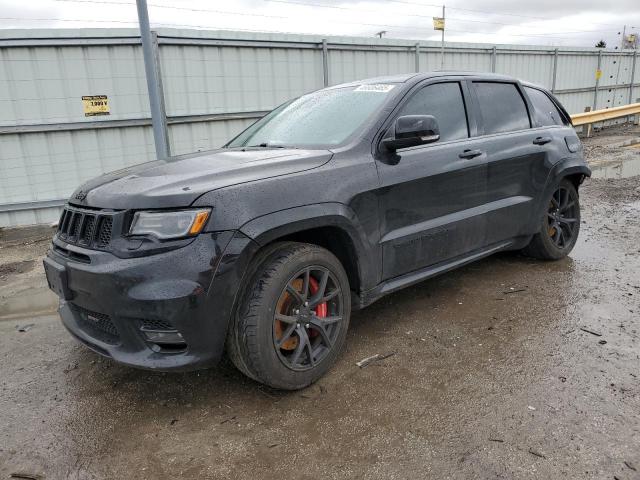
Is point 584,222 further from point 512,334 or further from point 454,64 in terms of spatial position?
point 454,64

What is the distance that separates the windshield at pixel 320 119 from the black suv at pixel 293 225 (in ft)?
0.05

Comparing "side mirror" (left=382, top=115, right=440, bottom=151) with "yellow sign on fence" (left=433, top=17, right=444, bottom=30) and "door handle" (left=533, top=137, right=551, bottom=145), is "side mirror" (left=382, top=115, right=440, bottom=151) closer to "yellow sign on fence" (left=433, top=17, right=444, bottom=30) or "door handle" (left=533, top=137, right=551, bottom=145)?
"door handle" (left=533, top=137, right=551, bottom=145)

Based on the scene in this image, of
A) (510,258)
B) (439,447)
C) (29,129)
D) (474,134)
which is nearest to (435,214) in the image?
(474,134)

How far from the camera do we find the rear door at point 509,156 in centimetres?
387

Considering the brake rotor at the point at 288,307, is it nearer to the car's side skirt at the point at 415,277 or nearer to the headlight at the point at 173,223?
the car's side skirt at the point at 415,277

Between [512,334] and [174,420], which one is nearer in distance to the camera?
[174,420]

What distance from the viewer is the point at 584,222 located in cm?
633

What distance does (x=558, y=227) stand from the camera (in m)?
4.70

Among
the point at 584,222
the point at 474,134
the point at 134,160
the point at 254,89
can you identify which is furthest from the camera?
the point at 254,89

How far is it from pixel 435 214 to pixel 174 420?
82.3 inches

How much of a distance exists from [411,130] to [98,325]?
2097 millimetres

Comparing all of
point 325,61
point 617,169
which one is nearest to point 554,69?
point 617,169

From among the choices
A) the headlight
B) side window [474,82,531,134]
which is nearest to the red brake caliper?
the headlight

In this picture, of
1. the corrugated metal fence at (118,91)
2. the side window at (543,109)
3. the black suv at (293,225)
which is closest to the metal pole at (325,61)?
the corrugated metal fence at (118,91)
